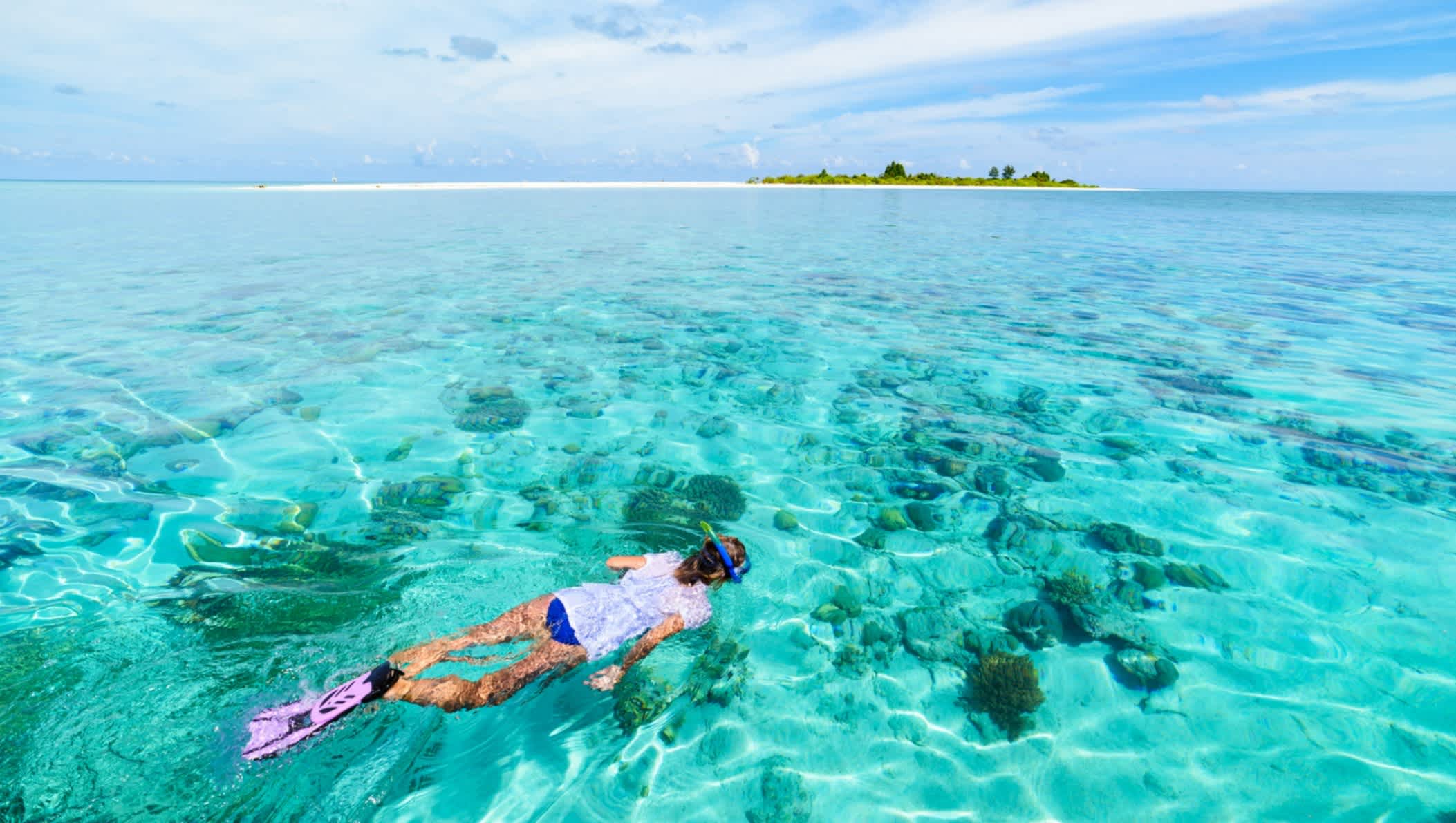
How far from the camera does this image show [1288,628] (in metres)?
4.91

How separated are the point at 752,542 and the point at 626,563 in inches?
51.2

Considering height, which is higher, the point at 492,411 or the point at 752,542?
the point at 492,411

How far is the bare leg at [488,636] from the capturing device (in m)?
4.42

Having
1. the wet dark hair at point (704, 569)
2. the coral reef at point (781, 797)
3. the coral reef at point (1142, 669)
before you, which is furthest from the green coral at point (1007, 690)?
the wet dark hair at point (704, 569)

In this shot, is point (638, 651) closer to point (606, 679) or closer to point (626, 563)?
point (606, 679)

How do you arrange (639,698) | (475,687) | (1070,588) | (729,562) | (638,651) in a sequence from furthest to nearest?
(1070,588)
(729,562)
(638,651)
(639,698)
(475,687)

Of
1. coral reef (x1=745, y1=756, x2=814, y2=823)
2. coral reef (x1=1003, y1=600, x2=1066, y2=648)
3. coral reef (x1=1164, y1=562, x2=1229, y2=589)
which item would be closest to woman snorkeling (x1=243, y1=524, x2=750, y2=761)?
coral reef (x1=745, y1=756, x2=814, y2=823)

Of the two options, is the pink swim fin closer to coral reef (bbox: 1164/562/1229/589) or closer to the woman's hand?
the woman's hand

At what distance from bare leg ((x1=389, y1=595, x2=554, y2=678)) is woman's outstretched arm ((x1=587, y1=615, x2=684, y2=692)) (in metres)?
0.55

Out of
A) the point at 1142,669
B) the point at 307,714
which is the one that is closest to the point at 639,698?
the point at 307,714

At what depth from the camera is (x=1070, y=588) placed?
540cm

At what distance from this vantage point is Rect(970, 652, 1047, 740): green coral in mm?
4238

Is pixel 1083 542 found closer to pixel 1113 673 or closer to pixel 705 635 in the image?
pixel 1113 673

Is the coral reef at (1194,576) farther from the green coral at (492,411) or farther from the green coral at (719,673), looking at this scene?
the green coral at (492,411)
